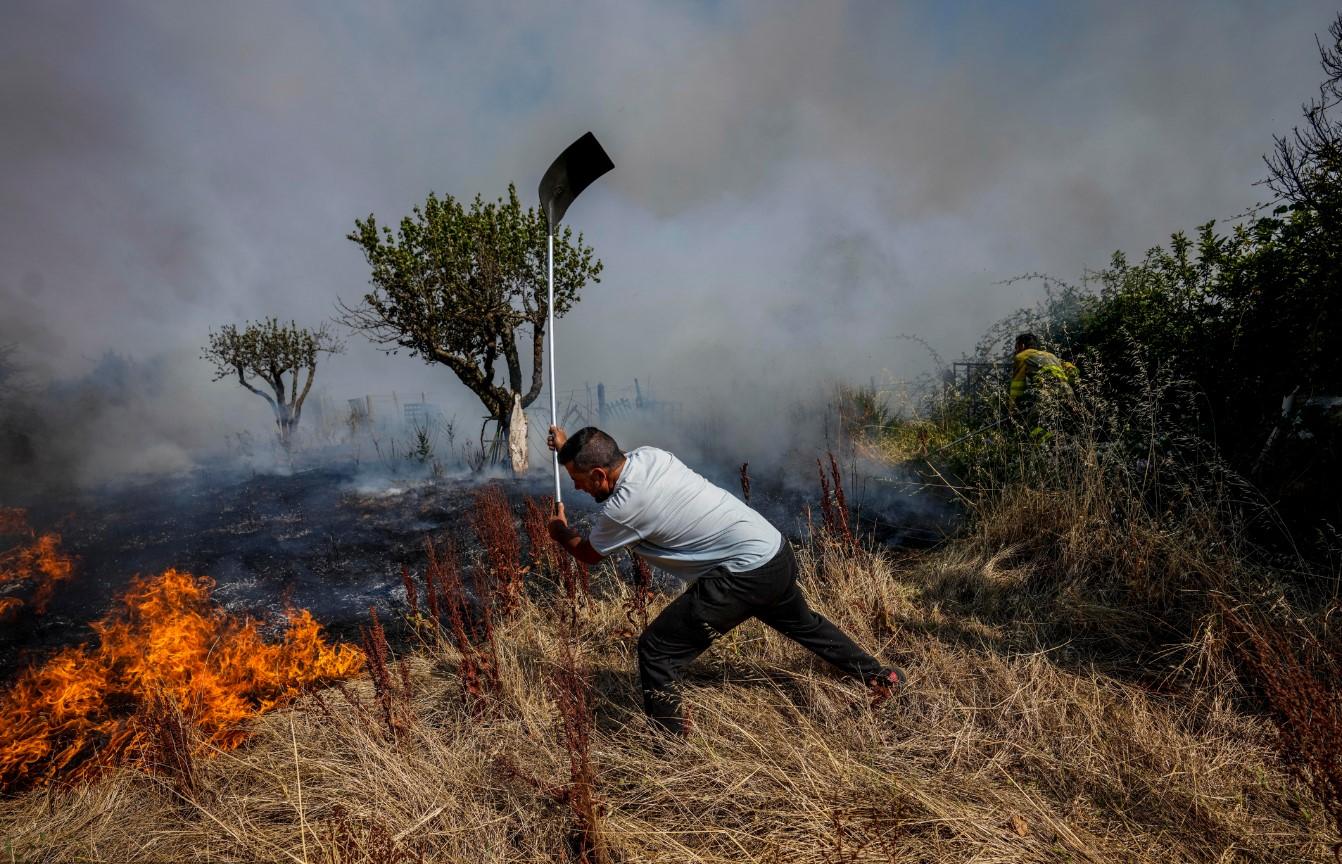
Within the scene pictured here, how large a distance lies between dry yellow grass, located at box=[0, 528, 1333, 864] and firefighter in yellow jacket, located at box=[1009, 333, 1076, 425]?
108 inches

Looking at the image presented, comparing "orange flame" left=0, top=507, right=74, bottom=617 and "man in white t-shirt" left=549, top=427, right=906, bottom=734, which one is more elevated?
"man in white t-shirt" left=549, top=427, right=906, bottom=734

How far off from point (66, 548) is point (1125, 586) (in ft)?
38.4

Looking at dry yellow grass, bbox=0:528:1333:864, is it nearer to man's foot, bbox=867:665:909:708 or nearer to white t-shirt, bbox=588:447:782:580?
man's foot, bbox=867:665:909:708

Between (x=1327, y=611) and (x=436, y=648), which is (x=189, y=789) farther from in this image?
(x=1327, y=611)

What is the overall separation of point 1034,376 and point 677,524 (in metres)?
4.84

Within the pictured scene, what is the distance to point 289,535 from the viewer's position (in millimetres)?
8211

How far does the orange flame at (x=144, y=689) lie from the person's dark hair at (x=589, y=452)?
1966mm

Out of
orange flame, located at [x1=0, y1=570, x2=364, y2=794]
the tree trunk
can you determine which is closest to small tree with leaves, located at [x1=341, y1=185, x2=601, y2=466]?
the tree trunk

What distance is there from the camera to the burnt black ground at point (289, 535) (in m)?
5.58

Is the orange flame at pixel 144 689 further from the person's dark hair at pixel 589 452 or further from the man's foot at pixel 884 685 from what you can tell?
the man's foot at pixel 884 685

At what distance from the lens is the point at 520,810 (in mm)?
2398

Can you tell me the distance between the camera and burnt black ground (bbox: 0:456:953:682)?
558 centimetres

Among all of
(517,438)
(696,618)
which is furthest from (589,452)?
(517,438)

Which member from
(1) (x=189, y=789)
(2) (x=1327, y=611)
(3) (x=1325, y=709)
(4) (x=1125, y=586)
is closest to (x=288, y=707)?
(1) (x=189, y=789)
